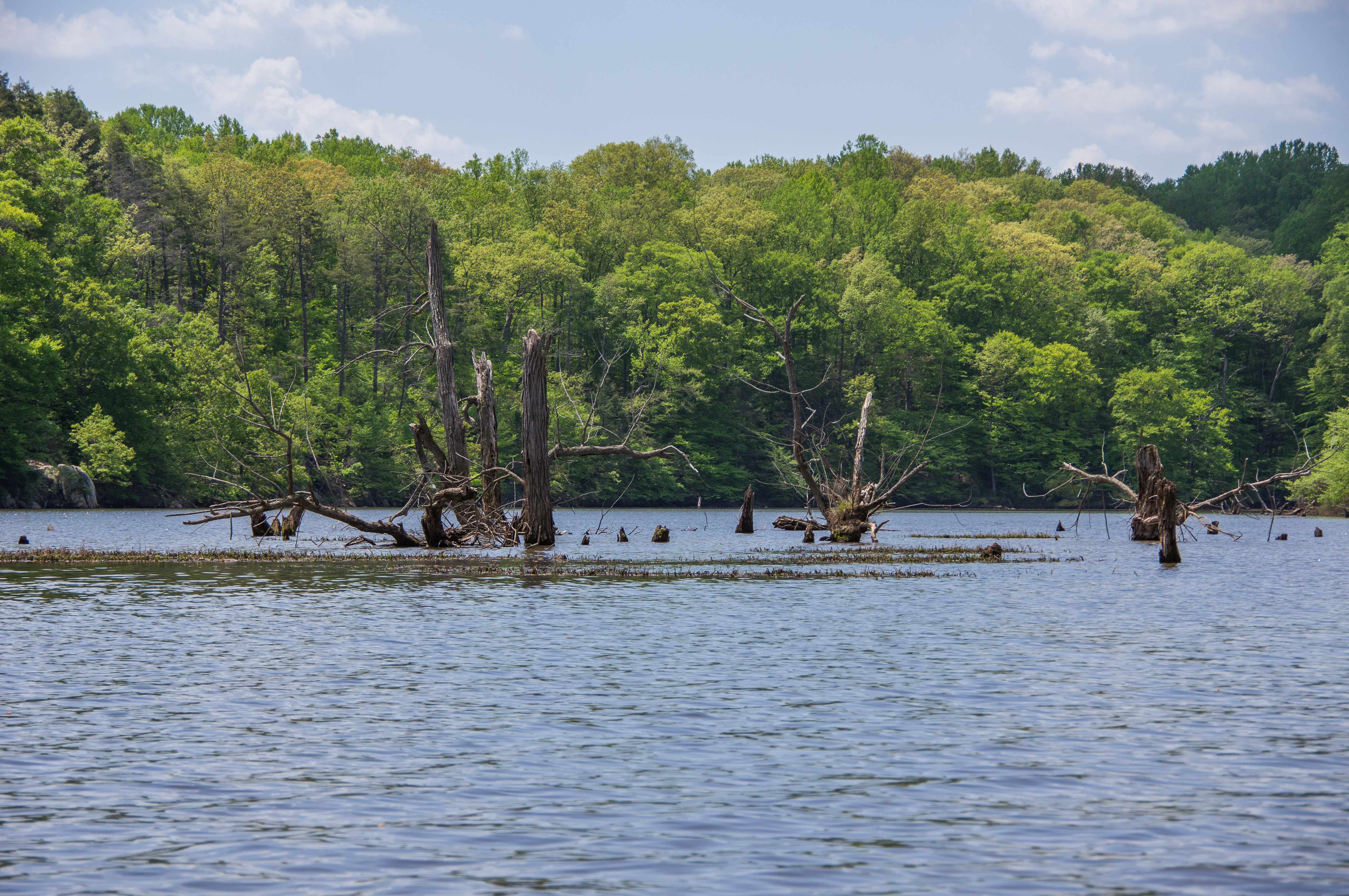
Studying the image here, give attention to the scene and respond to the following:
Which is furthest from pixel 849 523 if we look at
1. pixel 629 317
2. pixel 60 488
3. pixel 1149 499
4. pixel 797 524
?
pixel 629 317

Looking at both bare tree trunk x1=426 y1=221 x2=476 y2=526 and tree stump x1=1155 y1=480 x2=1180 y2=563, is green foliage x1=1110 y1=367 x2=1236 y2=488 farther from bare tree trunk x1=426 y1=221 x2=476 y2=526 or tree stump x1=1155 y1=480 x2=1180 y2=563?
bare tree trunk x1=426 y1=221 x2=476 y2=526

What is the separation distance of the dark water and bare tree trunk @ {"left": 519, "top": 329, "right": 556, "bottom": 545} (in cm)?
1462

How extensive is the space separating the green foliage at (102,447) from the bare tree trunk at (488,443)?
38631mm

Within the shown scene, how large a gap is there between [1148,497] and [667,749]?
132 feet

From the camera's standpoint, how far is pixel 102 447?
6938 cm

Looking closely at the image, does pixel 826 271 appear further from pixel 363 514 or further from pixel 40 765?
pixel 40 765

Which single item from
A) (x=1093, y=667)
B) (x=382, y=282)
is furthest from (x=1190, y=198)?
(x=1093, y=667)

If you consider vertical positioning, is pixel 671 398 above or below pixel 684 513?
above

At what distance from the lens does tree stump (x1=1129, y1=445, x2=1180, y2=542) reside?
40.4 metres

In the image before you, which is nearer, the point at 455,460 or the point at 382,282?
the point at 455,460

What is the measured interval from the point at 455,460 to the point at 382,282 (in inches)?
2149

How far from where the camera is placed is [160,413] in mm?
78375

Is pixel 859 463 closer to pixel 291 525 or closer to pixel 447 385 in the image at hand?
pixel 447 385

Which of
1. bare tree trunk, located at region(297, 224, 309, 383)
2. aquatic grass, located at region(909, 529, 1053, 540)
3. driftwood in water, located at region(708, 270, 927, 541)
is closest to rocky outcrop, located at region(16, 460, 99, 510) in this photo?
bare tree trunk, located at region(297, 224, 309, 383)
